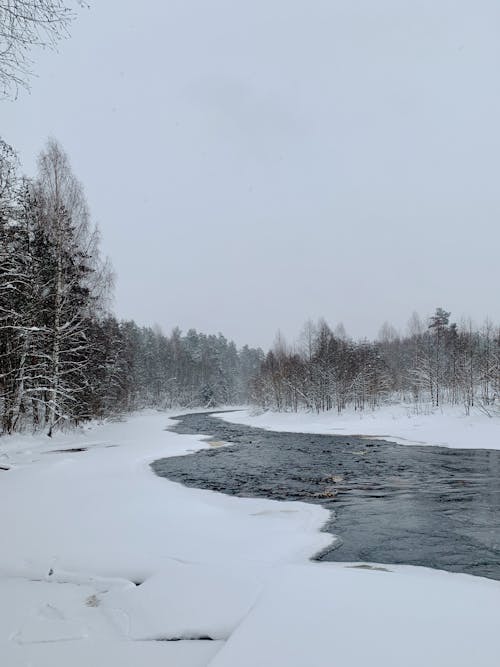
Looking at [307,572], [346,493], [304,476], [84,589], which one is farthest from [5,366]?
[307,572]

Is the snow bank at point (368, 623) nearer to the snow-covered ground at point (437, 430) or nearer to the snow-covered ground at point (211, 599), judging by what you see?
the snow-covered ground at point (211, 599)

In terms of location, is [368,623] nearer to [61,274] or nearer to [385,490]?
[385,490]

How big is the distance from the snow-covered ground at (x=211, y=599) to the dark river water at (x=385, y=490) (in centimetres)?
63

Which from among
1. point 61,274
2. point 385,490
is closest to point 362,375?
point 61,274

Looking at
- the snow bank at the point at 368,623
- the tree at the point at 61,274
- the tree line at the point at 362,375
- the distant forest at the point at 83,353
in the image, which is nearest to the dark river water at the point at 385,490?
the snow bank at the point at 368,623

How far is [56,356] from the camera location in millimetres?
15984

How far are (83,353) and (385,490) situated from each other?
14.1m

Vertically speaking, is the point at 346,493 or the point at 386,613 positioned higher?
the point at 386,613

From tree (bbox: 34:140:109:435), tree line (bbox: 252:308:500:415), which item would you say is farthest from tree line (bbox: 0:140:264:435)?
tree line (bbox: 252:308:500:415)

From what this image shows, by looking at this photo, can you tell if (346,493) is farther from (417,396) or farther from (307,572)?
(417,396)

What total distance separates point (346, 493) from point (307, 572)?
16.3ft

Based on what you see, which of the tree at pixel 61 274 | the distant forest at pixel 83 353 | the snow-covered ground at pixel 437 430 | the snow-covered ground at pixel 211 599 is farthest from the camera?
the snow-covered ground at pixel 437 430

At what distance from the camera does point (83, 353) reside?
18406 millimetres

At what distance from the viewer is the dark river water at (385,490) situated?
4852 millimetres
